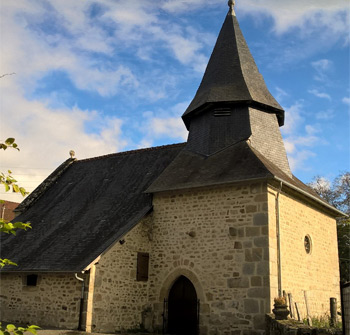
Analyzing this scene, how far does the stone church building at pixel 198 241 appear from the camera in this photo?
423 inches

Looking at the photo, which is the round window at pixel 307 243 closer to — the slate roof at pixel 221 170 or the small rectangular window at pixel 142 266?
the slate roof at pixel 221 170

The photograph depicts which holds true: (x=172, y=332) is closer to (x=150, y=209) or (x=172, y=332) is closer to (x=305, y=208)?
(x=150, y=209)

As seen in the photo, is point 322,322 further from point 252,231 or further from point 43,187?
point 43,187

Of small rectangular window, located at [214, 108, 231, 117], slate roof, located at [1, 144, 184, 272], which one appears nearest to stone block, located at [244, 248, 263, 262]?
slate roof, located at [1, 144, 184, 272]

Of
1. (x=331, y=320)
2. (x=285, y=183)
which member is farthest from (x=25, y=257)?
(x=331, y=320)

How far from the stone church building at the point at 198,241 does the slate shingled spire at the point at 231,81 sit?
6 cm

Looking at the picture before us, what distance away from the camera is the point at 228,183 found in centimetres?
1130

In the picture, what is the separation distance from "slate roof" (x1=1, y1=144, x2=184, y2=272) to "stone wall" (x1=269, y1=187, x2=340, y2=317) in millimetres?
4121

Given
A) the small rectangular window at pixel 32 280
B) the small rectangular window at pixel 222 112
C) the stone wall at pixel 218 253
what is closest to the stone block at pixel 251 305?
the stone wall at pixel 218 253

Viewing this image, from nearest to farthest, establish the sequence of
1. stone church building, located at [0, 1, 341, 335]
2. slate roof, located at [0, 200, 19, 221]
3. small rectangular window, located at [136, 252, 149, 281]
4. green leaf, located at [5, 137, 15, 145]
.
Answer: green leaf, located at [5, 137, 15, 145], stone church building, located at [0, 1, 341, 335], small rectangular window, located at [136, 252, 149, 281], slate roof, located at [0, 200, 19, 221]

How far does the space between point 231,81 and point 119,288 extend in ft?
26.1

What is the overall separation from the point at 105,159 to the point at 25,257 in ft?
19.9

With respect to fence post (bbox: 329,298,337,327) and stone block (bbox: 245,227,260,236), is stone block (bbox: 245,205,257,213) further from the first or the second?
fence post (bbox: 329,298,337,327)

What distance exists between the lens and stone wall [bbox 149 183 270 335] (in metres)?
10.3
